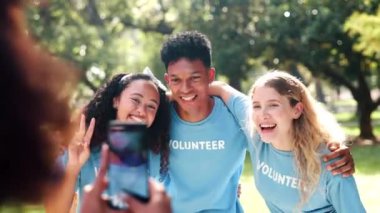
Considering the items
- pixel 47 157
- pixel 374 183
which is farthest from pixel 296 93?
pixel 374 183

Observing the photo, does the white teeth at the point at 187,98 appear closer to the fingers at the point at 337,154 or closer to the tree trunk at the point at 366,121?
the fingers at the point at 337,154

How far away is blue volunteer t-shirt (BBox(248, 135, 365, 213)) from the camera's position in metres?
3.04

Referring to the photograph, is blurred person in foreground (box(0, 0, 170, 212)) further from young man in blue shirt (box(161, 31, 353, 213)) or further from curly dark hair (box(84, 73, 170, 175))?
young man in blue shirt (box(161, 31, 353, 213))

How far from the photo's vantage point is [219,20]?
18484 mm

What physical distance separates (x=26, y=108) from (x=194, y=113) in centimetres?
276

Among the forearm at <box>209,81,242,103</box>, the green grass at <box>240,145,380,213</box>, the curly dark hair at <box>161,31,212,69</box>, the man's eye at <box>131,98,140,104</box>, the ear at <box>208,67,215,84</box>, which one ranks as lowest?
the green grass at <box>240,145,380,213</box>

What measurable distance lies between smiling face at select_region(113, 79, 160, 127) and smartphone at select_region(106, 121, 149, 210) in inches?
77.5

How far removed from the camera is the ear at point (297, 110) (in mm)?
3330

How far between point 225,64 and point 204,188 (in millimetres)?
14566

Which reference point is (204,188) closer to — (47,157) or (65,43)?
(47,157)


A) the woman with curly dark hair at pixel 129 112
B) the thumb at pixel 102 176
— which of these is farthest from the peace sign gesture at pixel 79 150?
the thumb at pixel 102 176

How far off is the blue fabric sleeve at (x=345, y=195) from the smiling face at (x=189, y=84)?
0.92 m

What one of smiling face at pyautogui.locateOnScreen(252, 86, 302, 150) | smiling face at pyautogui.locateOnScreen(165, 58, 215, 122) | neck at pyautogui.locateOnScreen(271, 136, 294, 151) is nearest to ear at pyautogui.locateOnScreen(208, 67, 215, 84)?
smiling face at pyautogui.locateOnScreen(165, 58, 215, 122)

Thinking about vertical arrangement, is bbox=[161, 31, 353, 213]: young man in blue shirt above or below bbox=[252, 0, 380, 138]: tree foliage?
below
